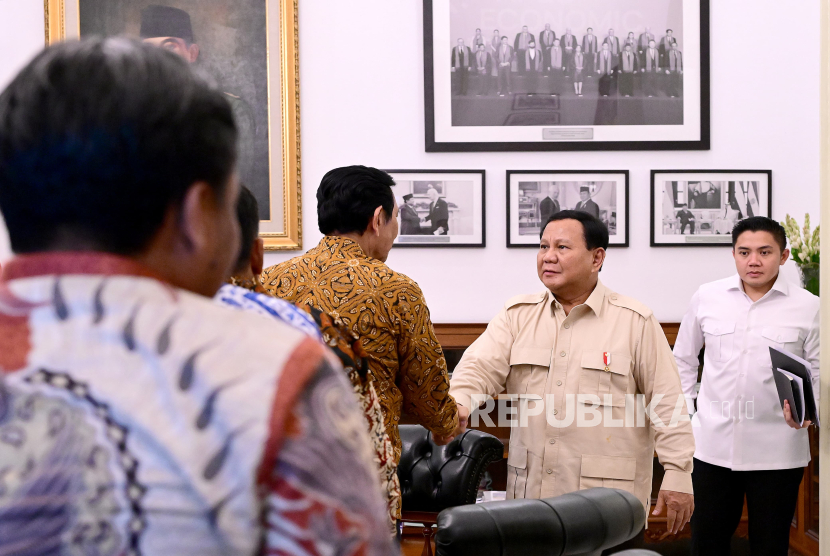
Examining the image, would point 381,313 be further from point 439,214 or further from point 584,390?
point 439,214

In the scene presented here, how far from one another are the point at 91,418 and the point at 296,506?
0.53ft

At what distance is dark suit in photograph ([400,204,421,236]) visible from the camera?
165 inches

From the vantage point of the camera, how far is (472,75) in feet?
13.7

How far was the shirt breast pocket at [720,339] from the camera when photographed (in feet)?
11.3

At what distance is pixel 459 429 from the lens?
2.27 metres

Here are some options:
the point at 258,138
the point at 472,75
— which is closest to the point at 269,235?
the point at 258,138

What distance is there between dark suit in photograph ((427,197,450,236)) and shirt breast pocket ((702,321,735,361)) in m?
1.54

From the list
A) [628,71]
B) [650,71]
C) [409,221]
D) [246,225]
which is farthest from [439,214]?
[246,225]

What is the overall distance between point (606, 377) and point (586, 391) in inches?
3.6

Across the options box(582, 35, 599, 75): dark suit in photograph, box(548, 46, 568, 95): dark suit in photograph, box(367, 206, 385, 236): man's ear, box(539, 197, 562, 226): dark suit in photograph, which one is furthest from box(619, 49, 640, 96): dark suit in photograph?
box(367, 206, 385, 236): man's ear

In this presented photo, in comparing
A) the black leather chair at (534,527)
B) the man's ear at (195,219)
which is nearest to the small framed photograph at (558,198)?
the black leather chair at (534,527)

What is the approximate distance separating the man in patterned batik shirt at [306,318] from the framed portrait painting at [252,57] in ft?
8.93

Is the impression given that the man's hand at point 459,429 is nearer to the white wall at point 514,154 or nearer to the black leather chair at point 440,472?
the black leather chair at point 440,472

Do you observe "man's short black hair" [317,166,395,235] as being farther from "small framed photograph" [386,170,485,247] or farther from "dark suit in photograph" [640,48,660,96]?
"dark suit in photograph" [640,48,660,96]
